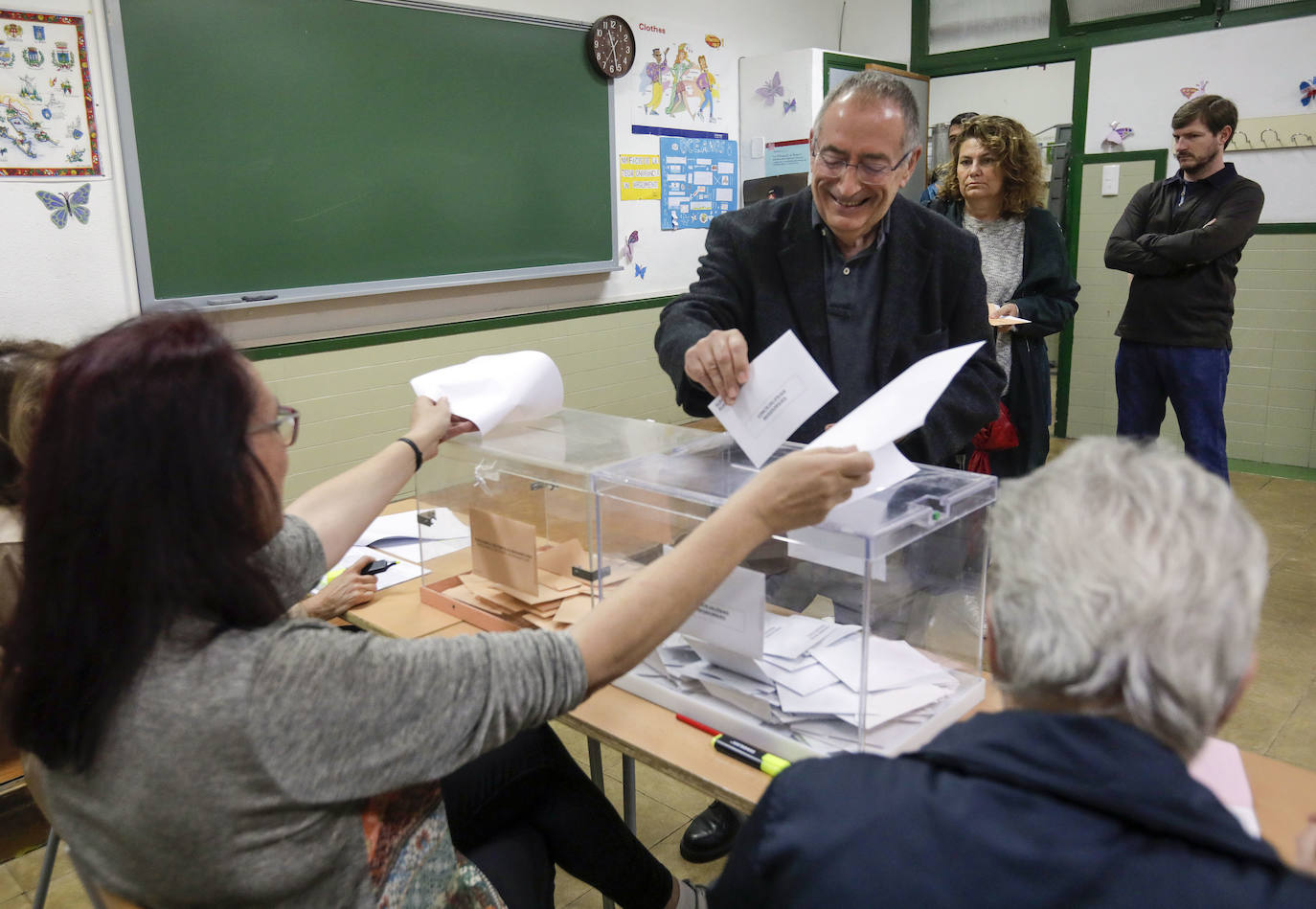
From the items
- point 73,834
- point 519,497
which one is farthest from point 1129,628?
point 519,497

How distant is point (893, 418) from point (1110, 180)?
4.92 m

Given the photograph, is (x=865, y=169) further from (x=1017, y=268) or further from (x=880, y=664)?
(x=1017, y=268)

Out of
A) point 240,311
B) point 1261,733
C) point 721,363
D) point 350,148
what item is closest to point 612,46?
point 350,148

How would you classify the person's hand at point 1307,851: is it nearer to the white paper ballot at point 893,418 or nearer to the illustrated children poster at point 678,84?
the white paper ballot at point 893,418

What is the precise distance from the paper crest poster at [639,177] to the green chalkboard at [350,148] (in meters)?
0.15

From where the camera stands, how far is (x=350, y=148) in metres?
3.87

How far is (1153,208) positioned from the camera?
12.9ft

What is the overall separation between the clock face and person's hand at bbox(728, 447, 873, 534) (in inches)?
160

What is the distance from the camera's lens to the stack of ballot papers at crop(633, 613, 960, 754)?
1236 millimetres

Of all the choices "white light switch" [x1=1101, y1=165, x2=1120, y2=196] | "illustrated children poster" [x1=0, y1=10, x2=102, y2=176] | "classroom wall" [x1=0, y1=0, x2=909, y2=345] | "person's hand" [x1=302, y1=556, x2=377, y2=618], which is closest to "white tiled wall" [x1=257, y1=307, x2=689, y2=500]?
"classroom wall" [x1=0, y1=0, x2=909, y2=345]

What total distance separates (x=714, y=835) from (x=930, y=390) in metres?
1.44

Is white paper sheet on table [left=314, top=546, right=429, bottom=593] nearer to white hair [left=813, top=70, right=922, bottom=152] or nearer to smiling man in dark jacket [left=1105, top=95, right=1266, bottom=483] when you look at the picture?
white hair [left=813, top=70, right=922, bottom=152]

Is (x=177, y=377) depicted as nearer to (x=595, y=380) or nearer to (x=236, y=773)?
(x=236, y=773)

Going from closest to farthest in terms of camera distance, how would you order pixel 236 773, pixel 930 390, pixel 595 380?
pixel 236 773 < pixel 930 390 < pixel 595 380
